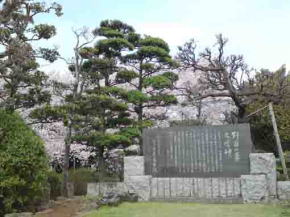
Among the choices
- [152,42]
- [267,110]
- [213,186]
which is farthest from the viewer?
[267,110]

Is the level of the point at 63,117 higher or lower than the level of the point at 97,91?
lower

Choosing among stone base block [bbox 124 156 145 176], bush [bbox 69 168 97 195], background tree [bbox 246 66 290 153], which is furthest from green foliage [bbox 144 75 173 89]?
bush [bbox 69 168 97 195]

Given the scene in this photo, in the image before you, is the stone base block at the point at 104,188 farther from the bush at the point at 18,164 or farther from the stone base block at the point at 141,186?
the bush at the point at 18,164

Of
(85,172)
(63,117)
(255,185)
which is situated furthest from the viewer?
(85,172)

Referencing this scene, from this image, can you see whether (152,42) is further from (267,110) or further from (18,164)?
(18,164)

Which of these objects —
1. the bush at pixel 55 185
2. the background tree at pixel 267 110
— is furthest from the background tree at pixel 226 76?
the bush at pixel 55 185

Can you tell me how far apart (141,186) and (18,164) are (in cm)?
381

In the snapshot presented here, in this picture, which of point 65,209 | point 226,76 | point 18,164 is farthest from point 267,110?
point 18,164

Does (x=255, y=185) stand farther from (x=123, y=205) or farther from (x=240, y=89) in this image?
(x=240, y=89)

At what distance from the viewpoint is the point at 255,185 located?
9.52 metres

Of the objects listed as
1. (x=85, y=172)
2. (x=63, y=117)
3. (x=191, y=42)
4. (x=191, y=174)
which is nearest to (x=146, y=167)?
(x=191, y=174)

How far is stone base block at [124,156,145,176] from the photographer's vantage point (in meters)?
10.7

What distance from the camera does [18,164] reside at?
303 inches

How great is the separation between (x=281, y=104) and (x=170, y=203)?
704 centimetres
